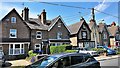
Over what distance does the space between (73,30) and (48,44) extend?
956 cm

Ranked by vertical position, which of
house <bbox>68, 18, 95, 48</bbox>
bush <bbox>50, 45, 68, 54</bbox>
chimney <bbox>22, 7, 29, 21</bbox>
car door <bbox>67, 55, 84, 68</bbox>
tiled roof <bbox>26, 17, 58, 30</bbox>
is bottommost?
bush <bbox>50, 45, 68, 54</bbox>

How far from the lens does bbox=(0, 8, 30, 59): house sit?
1138 inches

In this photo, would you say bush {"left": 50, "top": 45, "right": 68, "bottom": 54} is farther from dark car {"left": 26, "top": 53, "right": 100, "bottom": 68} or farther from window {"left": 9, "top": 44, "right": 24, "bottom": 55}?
dark car {"left": 26, "top": 53, "right": 100, "bottom": 68}

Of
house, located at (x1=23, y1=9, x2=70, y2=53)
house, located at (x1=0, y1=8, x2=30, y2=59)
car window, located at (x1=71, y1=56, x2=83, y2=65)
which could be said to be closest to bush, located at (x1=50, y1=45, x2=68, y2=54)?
house, located at (x1=23, y1=9, x2=70, y2=53)

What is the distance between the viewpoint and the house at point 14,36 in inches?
1138

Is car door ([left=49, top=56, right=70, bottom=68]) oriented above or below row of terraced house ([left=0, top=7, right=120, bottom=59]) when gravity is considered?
below

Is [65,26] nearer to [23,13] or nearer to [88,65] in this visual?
[23,13]

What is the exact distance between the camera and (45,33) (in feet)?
112

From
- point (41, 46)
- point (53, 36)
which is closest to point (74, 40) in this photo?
point (53, 36)

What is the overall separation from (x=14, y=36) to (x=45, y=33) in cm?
627

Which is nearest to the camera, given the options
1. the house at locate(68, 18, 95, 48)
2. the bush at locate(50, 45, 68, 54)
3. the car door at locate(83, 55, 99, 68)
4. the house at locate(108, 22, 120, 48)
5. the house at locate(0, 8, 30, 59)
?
the car door at locate(83, 55, 99, 68)

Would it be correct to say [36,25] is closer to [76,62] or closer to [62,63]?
[76,62]

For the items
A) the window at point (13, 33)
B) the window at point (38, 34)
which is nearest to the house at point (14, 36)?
the window at point (13, 33)

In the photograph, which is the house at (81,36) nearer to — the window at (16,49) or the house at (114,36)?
the house at (114,36)
